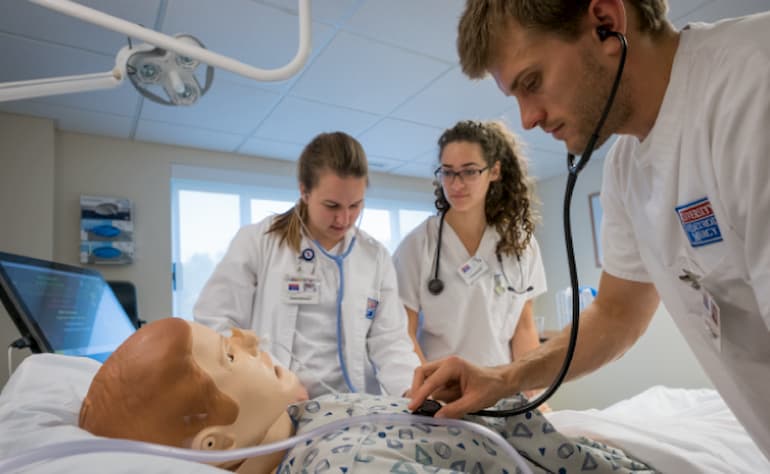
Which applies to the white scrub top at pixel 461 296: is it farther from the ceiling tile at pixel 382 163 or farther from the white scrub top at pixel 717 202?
the ceiling tile at pixel 382 163

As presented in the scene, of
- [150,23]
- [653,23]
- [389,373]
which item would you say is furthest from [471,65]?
[150,23]

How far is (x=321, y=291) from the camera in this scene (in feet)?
5.02

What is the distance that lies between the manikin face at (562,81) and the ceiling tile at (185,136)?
2890mm

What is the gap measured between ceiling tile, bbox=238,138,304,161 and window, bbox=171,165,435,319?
19 cm

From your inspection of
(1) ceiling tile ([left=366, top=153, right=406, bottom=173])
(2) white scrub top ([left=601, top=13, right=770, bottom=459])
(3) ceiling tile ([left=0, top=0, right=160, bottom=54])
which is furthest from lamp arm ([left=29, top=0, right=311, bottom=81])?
(1) ceiling tile ([left=366, top=153, right=406, bottom=173])

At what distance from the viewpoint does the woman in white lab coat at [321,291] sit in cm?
144

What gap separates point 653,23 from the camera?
2.66ft

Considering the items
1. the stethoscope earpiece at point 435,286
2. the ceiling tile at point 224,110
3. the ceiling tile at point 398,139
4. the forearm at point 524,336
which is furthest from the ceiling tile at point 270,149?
the forearm at point 524,336

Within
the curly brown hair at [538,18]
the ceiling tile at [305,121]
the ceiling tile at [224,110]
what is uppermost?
the ceiling tile at [224,110]

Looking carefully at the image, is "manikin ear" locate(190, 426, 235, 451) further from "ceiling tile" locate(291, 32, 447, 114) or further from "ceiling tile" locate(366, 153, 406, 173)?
"ceiling tile" locate(366, 153, 406, 173)

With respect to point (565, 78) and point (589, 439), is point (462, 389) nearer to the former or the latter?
point (589, 439)

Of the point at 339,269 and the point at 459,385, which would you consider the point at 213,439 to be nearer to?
the point at 459,385

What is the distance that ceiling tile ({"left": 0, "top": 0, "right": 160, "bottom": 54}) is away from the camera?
1.92 meters

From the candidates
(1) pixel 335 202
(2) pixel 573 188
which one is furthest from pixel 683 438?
(1) pixel 335 202
